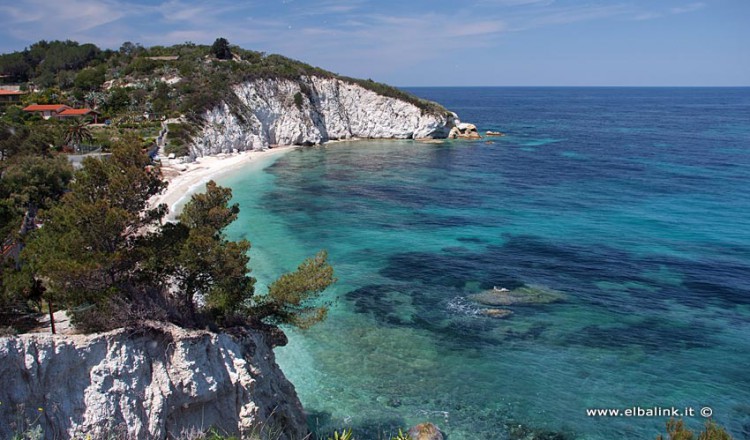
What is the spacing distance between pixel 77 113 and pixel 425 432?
7751 cm

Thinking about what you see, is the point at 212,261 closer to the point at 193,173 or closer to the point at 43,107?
the point at 193,173

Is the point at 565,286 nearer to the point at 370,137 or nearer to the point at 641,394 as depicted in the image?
the point at 641,394

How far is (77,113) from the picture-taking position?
77.0 metres

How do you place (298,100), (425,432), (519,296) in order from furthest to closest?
(298,100)
(519,296)
(425,432)

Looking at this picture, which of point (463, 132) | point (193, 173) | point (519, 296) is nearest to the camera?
point (519, 296)

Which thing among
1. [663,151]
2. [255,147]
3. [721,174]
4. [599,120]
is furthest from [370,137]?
[599,120]

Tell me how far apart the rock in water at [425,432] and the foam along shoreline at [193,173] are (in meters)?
31.5

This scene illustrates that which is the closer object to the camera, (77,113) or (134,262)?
(134,262)

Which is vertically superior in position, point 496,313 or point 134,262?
point 134,262

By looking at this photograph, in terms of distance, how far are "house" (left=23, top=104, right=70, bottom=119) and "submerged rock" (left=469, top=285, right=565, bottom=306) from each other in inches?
2858

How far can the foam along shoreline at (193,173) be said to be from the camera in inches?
2092

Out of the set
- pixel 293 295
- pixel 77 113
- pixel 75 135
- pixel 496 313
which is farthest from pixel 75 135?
pixel 496 313

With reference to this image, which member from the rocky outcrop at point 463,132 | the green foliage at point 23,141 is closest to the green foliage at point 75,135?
the green foliage at point 23,141

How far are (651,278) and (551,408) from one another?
1805 centimetres
